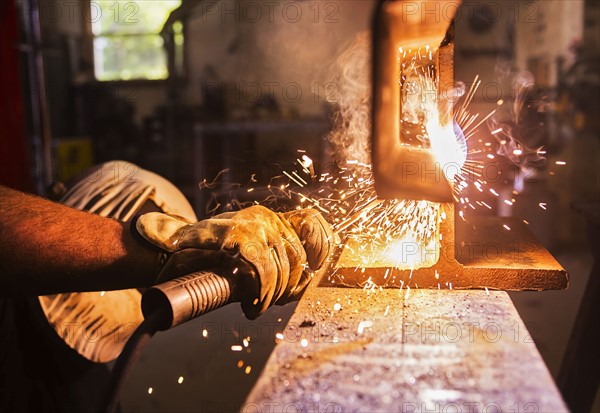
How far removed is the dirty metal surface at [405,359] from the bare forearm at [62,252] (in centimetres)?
40

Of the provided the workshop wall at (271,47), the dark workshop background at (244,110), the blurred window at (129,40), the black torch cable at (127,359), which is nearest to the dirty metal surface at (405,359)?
the black torch cable at (127,359)

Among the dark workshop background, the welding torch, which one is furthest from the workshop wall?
the welding torch

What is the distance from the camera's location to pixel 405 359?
1056mm

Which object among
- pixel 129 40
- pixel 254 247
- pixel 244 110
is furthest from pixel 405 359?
pixel 129 40

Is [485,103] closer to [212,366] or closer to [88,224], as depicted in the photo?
[212,366]

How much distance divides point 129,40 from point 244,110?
7.85 feet

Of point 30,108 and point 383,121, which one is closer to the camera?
point 383,121

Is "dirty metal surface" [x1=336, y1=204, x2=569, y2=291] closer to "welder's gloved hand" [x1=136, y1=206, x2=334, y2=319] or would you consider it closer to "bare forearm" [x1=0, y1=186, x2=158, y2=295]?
"welder's gloved hand" [x1=136, y1=206, x2=334, y2=319]

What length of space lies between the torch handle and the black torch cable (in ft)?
0.07

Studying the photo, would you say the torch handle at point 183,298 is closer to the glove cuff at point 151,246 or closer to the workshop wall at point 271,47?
the glove cuff at point 151,246

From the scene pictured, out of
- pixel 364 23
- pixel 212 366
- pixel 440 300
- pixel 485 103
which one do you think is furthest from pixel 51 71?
pixel 440 300

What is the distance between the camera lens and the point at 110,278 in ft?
4.49

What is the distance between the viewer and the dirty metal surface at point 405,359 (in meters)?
0.92

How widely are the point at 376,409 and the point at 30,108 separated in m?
5.93
